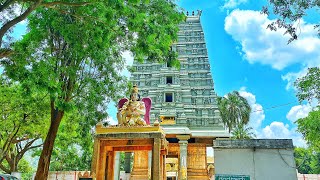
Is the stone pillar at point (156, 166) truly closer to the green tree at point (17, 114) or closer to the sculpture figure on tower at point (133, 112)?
the sculpture figure on tower at point (133, 112)

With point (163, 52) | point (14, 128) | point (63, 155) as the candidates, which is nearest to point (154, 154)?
point (163, 52)

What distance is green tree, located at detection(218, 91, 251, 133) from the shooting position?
33.4 meters

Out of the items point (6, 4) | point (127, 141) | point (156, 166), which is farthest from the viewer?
point (127, 141)

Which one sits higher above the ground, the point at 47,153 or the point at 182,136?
the point at 182,136

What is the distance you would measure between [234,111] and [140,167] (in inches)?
698

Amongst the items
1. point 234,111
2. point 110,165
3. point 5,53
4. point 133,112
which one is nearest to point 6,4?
point 5,53

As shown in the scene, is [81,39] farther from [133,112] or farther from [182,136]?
[182,136]

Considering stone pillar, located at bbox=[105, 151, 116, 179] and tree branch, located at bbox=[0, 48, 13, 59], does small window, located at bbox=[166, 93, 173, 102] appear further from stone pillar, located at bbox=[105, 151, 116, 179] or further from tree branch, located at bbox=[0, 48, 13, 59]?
tree branch, located at bbox=[0, 48, 13, 59]

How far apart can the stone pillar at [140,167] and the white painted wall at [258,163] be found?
14259 millimetres

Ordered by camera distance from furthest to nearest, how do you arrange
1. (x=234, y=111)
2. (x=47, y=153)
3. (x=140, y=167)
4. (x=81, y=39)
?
(x=234, y=111) < (x=140, y=167) < (x=47, y=153) < (x=81, y=39)

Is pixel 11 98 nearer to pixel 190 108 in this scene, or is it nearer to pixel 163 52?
pixel 163 52

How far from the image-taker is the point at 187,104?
869 inches

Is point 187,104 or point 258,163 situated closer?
point 258,163

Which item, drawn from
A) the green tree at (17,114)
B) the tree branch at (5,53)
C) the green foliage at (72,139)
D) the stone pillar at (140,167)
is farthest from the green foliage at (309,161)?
the tree branch at (5,53)
